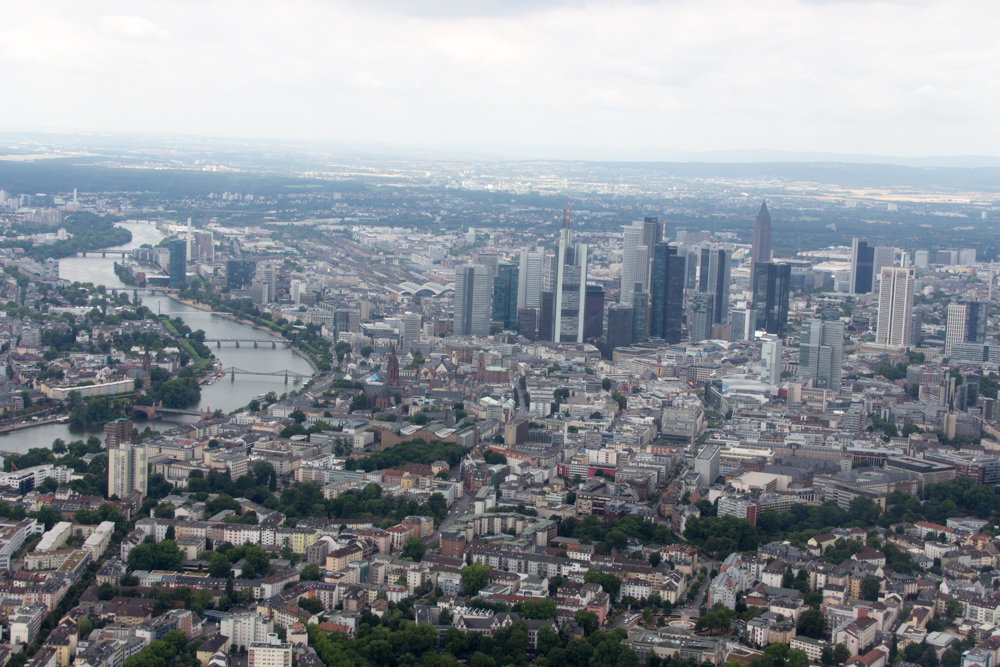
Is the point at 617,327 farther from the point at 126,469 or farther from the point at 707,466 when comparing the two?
the point at 126,469

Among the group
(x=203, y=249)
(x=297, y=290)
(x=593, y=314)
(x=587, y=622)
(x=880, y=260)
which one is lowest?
(x=587, y=622)

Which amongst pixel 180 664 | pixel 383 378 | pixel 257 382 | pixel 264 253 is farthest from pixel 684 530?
pixel 264 253

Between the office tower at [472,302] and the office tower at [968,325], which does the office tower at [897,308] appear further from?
the office tower at [472,302]

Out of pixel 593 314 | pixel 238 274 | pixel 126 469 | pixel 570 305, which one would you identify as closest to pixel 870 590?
pixel 126 469

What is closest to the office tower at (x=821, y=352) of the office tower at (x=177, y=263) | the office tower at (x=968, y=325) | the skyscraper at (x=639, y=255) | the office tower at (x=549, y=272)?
the office tower at (x=968, y=325)

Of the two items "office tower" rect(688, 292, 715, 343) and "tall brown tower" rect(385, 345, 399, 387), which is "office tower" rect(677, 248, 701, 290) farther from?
"tall brown tower" rect(385, 345, 399, 387)

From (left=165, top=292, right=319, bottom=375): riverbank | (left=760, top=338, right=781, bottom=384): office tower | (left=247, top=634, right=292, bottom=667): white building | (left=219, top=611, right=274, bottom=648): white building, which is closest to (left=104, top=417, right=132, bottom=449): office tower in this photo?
(left=219, top=611, right=274, bottom=648): white building

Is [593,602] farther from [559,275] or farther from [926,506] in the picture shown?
[559,275]
